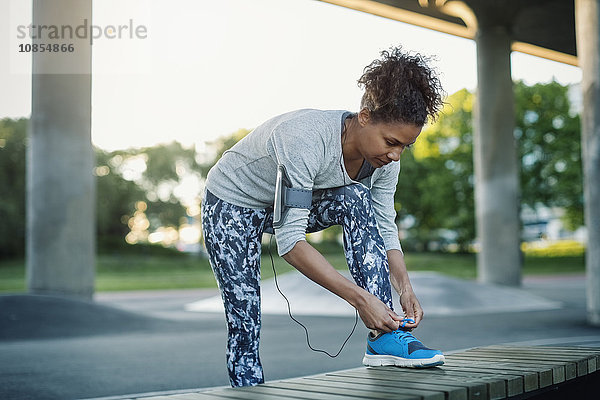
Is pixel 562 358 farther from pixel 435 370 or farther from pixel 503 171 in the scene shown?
pixel 503 171

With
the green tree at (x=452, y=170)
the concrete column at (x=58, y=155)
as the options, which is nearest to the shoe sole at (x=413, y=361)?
the concrete column at (x=58, y=155)

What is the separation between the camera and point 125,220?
162ft

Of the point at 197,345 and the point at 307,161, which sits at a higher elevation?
the point at 307,161

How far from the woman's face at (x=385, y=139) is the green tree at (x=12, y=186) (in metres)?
40.4

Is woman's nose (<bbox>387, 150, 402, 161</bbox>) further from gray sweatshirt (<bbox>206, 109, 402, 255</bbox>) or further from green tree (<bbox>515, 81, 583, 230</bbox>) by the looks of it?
green tree (<bbox>515, 81, 583, 230</bbox>)

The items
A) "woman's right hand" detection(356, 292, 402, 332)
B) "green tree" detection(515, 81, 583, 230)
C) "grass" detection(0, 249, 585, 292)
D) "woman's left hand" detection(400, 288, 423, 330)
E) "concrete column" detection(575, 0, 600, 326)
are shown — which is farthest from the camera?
"green tree" detection(515, 81, 583, 230)

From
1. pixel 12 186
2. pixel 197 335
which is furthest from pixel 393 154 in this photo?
pixel 12 186

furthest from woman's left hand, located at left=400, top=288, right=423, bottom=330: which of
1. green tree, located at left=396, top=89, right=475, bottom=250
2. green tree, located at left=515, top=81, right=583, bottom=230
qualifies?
green tree, located at left=396, top=89, right=475, bottom=250

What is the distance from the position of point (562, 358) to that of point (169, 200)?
49119mm

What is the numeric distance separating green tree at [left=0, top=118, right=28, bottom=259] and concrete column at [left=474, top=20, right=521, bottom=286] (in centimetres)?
2983

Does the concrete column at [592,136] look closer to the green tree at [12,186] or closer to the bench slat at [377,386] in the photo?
the bench slat at [377,386]

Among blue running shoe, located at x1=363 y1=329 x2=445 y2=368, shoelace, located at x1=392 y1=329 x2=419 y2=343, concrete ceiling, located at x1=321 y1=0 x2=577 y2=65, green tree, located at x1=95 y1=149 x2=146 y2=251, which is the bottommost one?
blue running shoe, located at x1=363 y1=329 x2=445 y2=368

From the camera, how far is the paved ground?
18.4 feet

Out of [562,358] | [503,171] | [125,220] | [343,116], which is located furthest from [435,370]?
[125,220]
